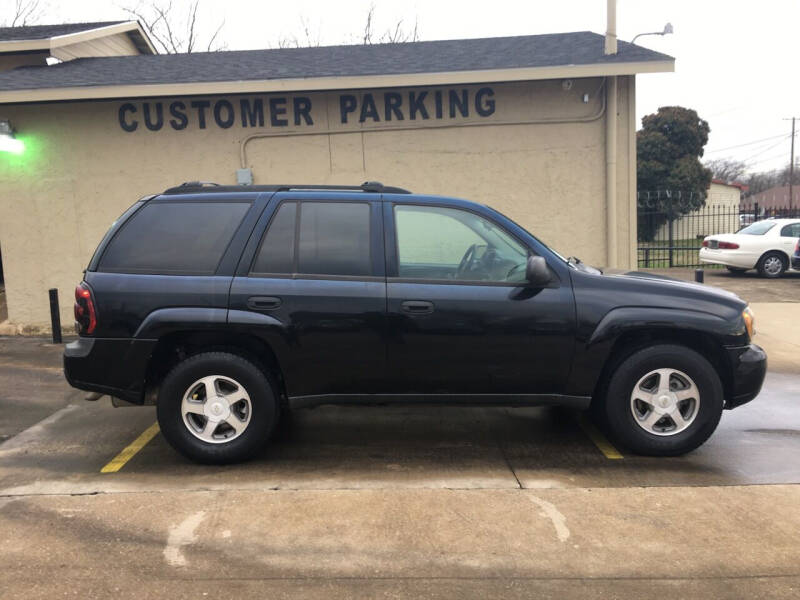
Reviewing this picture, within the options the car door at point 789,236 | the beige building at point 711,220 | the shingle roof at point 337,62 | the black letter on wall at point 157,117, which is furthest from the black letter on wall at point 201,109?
the beige building at point 711,220

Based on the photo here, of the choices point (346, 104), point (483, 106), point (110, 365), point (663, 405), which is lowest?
point (663, 405)

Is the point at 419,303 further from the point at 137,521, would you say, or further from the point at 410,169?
the point at 410,169

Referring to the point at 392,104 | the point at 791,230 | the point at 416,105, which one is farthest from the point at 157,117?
the point at 791,230

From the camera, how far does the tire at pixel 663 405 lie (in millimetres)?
4371

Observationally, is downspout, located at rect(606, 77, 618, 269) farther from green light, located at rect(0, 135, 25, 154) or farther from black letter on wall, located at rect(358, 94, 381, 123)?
green light, located at rect(0, 135, 25, 154)

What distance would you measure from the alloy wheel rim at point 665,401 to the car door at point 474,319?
56cm

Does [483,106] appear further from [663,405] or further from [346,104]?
[663,405]

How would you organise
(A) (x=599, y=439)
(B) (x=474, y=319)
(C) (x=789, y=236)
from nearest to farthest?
(B) (x=474, y=319) < (A) (x=599, y=439) < (C) (x=789, y=236)

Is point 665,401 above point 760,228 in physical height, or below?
below

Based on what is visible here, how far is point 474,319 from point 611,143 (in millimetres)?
5184

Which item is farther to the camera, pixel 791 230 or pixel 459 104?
pixel 791 230

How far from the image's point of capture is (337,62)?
934 cm

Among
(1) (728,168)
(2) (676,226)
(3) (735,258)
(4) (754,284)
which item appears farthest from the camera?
(1) (728,168)

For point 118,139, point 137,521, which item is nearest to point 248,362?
point 137,521
